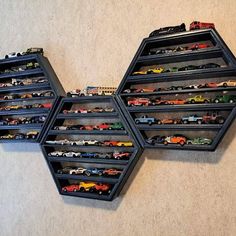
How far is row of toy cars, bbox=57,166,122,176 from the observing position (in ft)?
4.43

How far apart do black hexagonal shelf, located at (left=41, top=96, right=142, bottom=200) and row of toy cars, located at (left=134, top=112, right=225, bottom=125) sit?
9 cm

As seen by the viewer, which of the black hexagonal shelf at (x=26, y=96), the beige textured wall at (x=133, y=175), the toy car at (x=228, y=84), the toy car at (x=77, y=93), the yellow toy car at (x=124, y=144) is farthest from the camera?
the black hexagonal shelf at (x=26, y=96)

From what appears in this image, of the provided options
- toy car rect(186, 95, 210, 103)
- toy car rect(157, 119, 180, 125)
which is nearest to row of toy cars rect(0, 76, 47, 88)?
toy car rect(157, 119, 180, 125)

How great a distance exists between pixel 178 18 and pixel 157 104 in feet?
1.23

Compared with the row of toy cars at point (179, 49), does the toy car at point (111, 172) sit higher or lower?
lower

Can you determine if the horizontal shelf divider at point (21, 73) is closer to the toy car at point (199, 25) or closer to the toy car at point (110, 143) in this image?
the toy car at point (110, 143)

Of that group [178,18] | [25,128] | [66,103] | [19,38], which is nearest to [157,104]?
[178,18]

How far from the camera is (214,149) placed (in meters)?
1.10

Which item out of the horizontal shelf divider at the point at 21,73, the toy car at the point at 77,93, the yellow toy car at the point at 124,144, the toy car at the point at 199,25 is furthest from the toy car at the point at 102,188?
the toy car at the point at 199,25

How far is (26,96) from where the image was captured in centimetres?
160

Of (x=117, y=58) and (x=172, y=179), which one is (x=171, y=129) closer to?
(x=172, y=179)

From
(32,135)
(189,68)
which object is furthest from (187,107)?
(32,135)

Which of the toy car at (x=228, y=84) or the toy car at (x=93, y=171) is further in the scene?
the toy car at (x=93, y=171)

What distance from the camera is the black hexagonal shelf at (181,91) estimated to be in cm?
111
